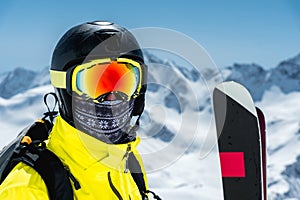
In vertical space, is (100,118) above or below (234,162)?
above

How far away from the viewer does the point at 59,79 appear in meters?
2.71

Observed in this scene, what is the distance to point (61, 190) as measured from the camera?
229 centimetres

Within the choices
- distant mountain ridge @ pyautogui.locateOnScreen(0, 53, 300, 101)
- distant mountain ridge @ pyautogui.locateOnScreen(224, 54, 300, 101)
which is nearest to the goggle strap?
distant mountain ridge @ pyautogui.locateOnScreen(0, 53, 300, 101)

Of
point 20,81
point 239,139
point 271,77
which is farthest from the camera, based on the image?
point 271,77

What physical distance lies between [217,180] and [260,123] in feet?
325

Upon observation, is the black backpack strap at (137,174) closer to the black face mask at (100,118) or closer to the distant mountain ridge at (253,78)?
the black face mask at (100,118)

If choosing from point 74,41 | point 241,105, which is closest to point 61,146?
point 74,41

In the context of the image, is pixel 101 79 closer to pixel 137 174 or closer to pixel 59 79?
pixel 59 79

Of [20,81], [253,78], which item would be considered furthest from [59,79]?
[253,78]

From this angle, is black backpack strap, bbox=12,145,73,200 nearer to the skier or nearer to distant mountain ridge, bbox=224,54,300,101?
the skier

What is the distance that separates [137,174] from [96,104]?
1.94 feet

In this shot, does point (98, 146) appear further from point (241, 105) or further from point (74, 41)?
point (241, 105)

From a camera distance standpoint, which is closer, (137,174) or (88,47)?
(88,47)

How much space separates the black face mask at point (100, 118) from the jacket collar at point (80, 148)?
4cm
